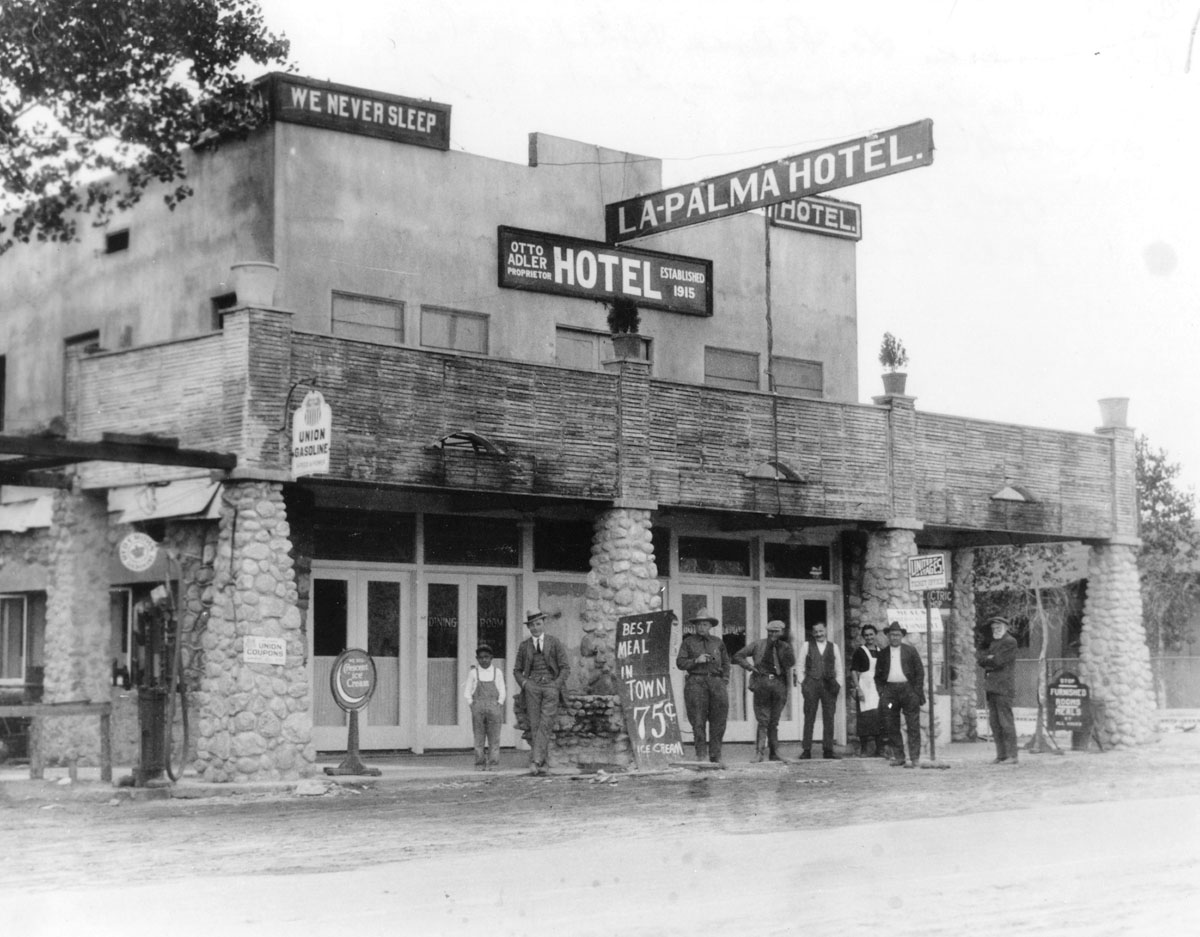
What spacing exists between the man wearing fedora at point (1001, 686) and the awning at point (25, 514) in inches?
503

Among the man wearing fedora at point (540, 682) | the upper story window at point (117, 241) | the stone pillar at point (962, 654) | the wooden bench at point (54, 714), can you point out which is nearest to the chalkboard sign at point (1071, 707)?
the stone pillar at point (962, 654)

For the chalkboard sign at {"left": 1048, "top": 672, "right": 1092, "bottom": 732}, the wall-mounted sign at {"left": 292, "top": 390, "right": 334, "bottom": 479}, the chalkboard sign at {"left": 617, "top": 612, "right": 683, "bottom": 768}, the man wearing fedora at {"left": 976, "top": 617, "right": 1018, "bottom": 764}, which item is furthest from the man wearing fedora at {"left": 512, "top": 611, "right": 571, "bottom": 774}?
the chalkboard sign at {"left": 1048, "top": 672, "right": 1092, "bottom": 732}

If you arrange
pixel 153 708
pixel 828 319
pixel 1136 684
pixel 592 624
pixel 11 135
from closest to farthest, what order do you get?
pixel 153 708
pixel 592 624
pixel 11 135
pixel 1136 684
pixel 828 319

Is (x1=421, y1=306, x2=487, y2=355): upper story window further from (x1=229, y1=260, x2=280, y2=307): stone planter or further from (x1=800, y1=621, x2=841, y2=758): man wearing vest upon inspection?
(x1=800, y1=621, x2=841, y2=758): man wearing vest

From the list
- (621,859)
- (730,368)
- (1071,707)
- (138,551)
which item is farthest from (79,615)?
(1071,707)

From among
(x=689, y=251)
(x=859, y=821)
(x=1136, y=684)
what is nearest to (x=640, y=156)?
(x=689, y=251)

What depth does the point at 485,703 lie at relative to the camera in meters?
21.7

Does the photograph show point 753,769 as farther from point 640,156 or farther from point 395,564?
point 640,156

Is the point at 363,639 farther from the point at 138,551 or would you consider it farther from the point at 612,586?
the point at 138,551

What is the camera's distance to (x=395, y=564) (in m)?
24.2

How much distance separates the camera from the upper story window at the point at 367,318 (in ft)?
78.4

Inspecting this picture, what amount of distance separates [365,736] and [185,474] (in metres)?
4.94

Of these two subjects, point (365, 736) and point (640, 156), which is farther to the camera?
point (640, 156)

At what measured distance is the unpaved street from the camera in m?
9.80
